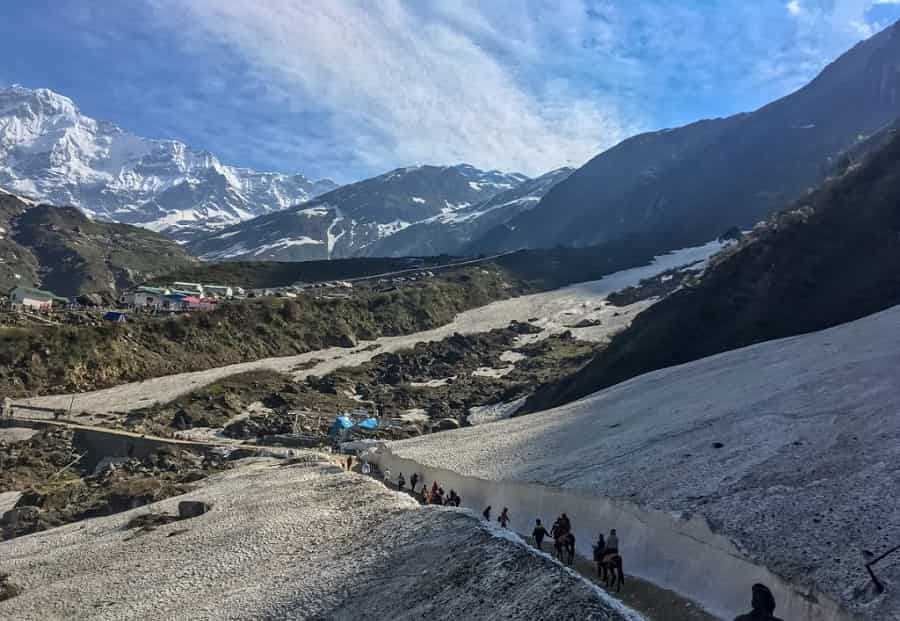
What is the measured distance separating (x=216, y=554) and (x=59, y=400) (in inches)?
1742

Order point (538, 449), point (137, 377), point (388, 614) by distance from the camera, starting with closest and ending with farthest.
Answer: point (388, 614) → point (538, 449) → point (137, 377)

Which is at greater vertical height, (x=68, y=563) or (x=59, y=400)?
(x=59, y=400)

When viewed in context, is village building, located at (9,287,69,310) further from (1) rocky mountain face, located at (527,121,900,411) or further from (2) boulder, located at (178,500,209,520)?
(2) boulder, located at (178,500,209,520)

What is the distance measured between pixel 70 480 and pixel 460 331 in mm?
74793

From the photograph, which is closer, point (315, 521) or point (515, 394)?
point (315, 521)

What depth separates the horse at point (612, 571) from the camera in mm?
17766

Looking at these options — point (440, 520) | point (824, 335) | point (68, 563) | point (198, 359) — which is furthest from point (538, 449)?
point (198, 359)

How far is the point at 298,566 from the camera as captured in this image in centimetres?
2214

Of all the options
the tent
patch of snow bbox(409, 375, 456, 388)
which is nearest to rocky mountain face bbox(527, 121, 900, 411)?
the tent

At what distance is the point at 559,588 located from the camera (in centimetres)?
1309

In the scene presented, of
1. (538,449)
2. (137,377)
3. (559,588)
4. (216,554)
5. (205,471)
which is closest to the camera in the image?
(559,588)

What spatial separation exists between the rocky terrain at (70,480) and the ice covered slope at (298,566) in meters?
2.35

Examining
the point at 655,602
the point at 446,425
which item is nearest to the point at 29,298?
the point at 446,425

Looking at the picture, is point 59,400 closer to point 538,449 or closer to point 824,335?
point 538,449
